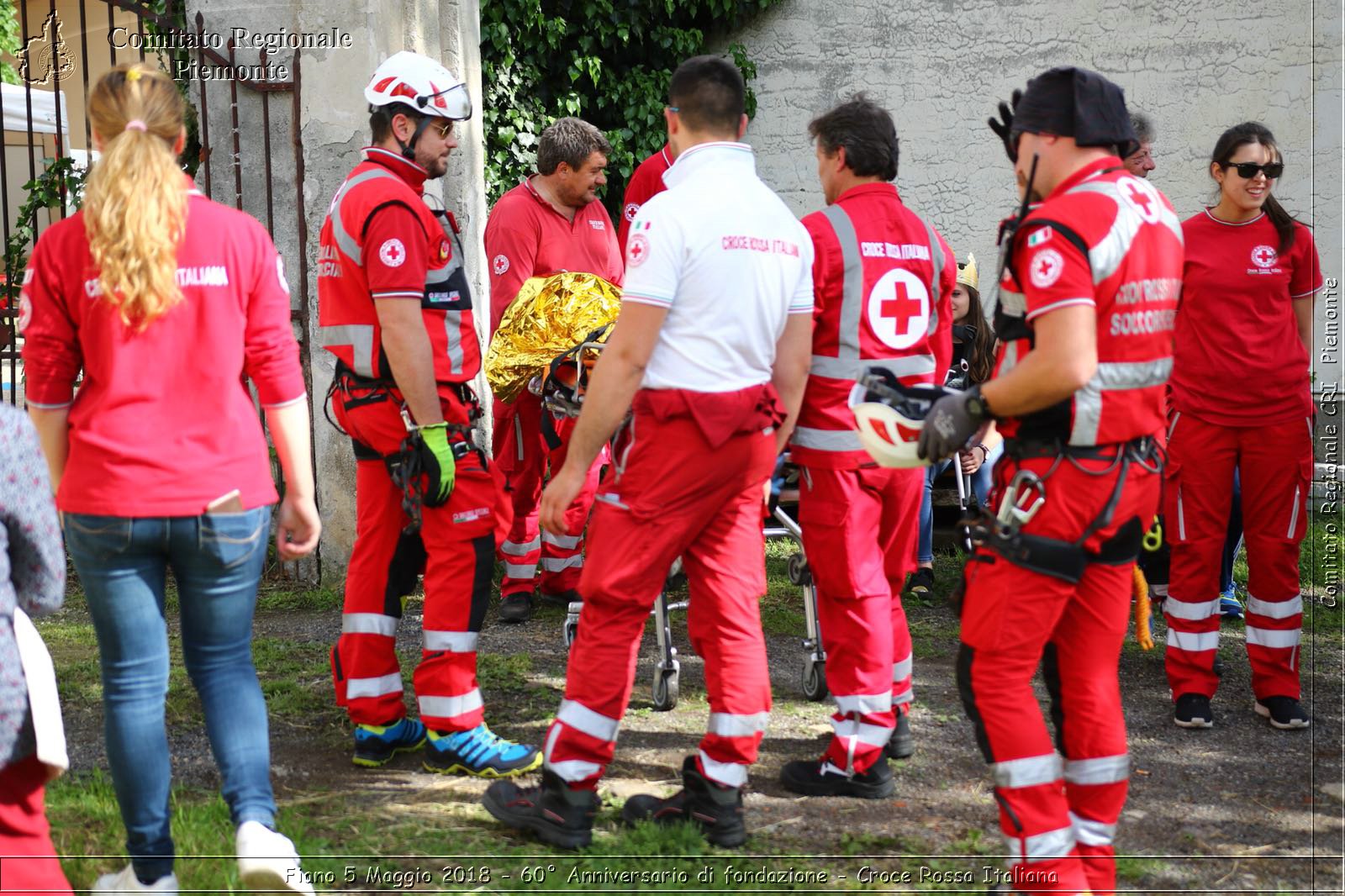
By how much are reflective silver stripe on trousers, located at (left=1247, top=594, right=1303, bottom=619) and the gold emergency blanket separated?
293cm

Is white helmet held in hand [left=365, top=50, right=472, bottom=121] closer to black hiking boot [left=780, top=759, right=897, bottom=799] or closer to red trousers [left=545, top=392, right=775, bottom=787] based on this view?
red trousers [left=545, top=392, right=775, bottom=787]

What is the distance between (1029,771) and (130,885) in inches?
91.6

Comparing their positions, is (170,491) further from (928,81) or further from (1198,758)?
(928,81)

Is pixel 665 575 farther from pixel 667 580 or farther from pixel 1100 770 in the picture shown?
pixel 667 580

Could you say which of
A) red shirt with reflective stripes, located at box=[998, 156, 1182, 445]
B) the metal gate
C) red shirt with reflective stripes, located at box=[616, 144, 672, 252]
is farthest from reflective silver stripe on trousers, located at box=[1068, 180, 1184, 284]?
the metal gate

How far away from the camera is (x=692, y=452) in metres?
3.75

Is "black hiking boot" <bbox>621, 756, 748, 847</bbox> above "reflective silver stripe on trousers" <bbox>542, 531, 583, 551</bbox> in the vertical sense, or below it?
below

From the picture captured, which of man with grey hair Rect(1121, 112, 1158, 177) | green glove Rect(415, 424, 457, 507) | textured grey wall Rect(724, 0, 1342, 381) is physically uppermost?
textured grey wall Rect(724, 0, 1342, 381)

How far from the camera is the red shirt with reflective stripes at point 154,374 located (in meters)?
3.18

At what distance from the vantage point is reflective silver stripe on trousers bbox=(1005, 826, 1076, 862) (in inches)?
128

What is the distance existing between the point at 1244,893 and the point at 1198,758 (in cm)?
118

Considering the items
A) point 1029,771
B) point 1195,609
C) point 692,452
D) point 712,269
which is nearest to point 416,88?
point 712,269

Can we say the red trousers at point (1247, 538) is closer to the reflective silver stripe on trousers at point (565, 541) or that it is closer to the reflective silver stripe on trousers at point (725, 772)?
the reflective silver stripe on trousers at point (725, 772)

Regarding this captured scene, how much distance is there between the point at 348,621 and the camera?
4.57 meters
